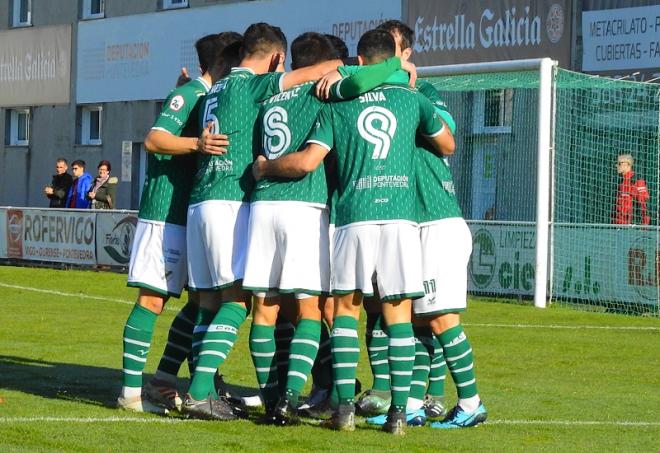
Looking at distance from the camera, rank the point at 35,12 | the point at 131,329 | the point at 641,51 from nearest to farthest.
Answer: the point at 131,329 < the point at 641,51 < the point at 35,12

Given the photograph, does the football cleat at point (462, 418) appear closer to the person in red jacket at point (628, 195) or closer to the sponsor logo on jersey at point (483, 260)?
the person in red jacket at point (628, 195)

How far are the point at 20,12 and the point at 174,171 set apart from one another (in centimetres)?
3237

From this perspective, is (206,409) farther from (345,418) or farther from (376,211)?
(376,211)

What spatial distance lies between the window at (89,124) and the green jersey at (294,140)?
29000 millimetres

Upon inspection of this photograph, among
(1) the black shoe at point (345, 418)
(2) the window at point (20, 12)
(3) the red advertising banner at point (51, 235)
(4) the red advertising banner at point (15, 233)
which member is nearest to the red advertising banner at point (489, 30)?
(3) the red advertising banner at point (51, 235)

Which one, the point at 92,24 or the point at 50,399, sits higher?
the point at 92,24

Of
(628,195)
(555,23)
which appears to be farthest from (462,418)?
(555,23)

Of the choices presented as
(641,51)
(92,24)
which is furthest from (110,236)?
(92,24)

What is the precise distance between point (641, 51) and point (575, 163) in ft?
11.1

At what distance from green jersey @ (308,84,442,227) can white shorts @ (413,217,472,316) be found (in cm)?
27

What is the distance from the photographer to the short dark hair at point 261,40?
318 inches

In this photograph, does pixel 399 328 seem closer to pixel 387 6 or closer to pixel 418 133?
pixel 418 133

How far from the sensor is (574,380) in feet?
35.0

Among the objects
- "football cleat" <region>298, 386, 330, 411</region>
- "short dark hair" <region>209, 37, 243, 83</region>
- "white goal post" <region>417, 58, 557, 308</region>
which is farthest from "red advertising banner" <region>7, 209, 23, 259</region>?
"short dark hair" <region>209, 37, 243, 83</region>
